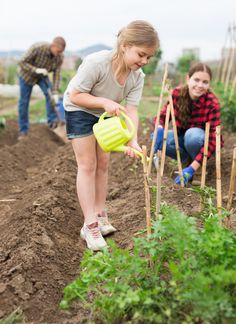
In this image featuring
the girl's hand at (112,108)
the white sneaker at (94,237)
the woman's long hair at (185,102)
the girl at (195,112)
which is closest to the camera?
the girl's hand at (112,108)

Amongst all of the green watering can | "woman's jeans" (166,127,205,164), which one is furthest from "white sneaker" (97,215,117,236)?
"woman's jeans" (166,127,205,164)

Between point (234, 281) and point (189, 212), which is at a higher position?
point (234, 281)

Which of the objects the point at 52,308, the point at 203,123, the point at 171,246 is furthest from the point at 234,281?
the point at 203,123

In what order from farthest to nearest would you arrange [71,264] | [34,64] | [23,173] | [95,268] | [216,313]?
1. [34,64]
2. [23,173]
3. [71,264]
4. [95,268]
5. [216,313]

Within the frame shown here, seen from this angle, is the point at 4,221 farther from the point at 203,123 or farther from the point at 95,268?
the point at 203,123

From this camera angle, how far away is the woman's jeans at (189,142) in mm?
4086

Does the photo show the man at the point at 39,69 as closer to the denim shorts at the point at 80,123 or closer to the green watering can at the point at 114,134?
the denim shorts at the point at 80,123

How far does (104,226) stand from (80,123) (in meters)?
0.75

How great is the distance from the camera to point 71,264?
2.80m

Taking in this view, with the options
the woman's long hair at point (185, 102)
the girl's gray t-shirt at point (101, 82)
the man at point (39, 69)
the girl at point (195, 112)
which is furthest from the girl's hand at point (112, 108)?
the man at point (39, 69)

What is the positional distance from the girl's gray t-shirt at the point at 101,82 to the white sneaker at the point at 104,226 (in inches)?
29.2

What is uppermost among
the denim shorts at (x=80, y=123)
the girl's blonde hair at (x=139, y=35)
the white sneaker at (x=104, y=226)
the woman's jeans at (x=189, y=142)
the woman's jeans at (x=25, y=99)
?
the girl's blonde hair at (x=139, y=35)

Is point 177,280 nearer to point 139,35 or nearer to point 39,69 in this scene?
point 139,35

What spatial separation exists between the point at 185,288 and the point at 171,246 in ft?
0.80
